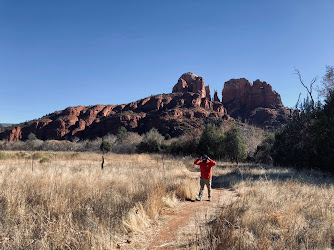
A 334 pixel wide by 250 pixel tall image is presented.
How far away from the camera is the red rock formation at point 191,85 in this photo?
428ft

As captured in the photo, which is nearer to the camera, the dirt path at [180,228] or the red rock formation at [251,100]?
the dirt path at [180,228]

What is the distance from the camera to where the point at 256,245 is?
2.80m

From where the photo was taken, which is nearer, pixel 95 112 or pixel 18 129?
pixel 18 129

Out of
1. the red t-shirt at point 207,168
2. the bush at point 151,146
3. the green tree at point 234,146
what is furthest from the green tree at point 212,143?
the red t-shirt at point 207,168

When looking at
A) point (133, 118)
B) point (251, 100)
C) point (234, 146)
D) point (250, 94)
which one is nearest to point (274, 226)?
point (234, 146)

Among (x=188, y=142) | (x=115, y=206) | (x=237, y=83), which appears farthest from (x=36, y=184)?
(x=237, y=83)

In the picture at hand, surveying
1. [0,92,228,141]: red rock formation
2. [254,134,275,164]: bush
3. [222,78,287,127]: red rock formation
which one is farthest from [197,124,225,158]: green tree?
[222,78,287,127]: red rock formation

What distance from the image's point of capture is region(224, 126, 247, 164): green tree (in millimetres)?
24750

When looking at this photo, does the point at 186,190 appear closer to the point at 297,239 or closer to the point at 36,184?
the point at 297,239

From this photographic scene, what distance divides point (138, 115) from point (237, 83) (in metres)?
66.6

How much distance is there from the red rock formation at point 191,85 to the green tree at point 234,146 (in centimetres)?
10500

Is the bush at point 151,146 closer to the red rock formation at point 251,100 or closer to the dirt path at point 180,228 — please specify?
the dirt path at point 180,228

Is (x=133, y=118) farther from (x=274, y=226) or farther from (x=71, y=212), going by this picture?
(x=274, y=226)

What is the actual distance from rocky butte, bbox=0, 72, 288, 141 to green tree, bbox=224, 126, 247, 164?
56.1 meters
